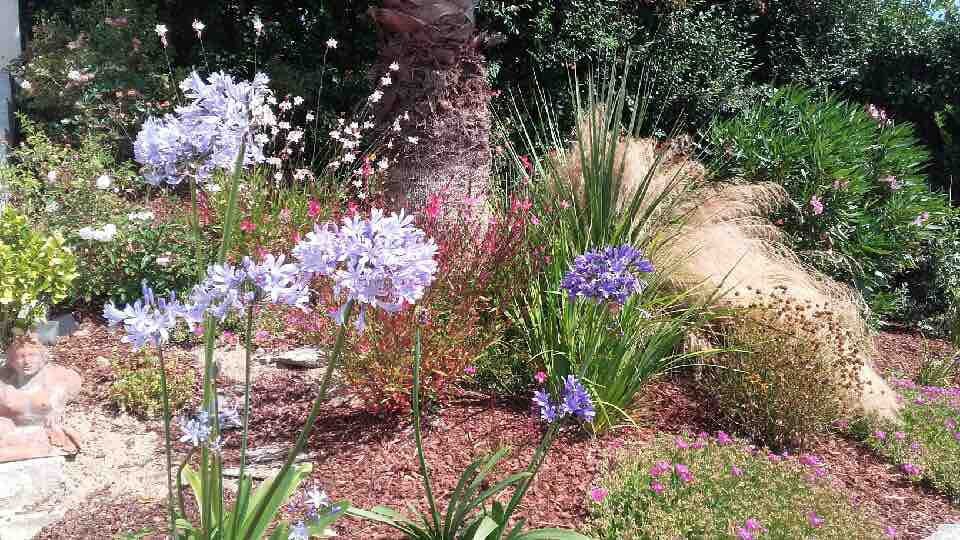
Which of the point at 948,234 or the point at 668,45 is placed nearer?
the point at 948,234

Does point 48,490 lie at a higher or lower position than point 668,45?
lower

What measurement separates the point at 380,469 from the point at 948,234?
6.20 metres

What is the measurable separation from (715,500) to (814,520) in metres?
0.35

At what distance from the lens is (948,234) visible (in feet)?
22.8

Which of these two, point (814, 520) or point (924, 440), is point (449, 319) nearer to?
point (814, 520)

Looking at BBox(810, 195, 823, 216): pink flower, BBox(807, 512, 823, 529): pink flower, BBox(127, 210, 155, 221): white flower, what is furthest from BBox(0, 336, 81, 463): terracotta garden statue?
BBox(810, 195, 823, 216): pink flower

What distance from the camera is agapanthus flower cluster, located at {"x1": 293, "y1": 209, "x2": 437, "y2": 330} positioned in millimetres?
1348

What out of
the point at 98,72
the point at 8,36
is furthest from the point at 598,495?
the point at 8,36

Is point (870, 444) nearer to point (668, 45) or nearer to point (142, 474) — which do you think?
Answer: point (142, 474)

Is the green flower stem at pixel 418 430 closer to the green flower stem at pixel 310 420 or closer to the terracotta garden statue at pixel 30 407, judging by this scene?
→ the green flower stem at pixel 310 420

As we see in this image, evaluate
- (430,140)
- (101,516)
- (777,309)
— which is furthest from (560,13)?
(101,516)

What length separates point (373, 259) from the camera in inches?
53.1

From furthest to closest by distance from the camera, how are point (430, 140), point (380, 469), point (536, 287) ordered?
point (430, 140) < point (536, 287) < point (380, 469)

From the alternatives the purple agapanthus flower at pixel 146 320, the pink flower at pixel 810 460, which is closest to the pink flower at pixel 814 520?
the pink flower at pixel 810 460
